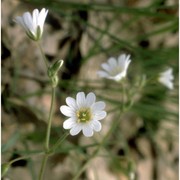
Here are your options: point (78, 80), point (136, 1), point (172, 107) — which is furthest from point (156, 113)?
point (136, 1)

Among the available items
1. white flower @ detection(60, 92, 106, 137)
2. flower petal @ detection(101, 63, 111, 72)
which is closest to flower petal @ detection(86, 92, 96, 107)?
white flower @ detection(60, 92, 106, 137)

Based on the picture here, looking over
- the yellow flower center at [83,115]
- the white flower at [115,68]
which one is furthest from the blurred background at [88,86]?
the yellow flower center at [83,115]

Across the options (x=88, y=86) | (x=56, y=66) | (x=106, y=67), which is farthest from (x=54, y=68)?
(x=88, y=86)

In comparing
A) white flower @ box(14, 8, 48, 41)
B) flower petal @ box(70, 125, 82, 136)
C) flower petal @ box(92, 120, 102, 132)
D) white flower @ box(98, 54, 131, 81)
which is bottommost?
flower petal @ box(70, 125, 82, 136)

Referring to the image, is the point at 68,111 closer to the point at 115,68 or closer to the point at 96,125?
the point at 96,125

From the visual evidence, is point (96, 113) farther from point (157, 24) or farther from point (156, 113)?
point (157, 24)

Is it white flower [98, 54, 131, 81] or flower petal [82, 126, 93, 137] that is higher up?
white flower [98, 54, 131, 81]

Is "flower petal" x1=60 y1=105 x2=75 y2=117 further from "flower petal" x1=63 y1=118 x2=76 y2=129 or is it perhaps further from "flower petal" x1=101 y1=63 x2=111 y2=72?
"flower petal" x1=101 y1=63 x2=111 y2=72

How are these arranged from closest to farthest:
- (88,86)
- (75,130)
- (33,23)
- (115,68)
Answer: (75,130) → (33,23) → (115,68) → (88,86)

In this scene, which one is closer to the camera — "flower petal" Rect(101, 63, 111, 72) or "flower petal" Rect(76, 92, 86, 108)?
"flower petal" Rect(76, 92, 86, 108)
